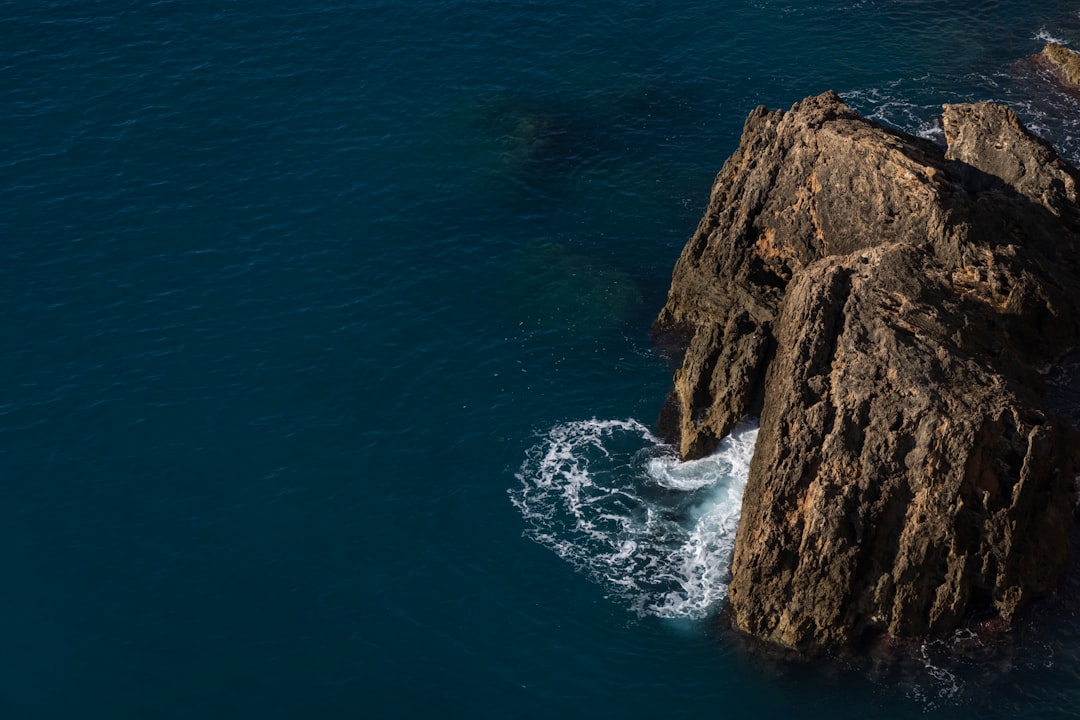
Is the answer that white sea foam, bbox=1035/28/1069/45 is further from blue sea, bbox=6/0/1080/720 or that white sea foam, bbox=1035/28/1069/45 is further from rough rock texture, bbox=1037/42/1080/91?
rough rock texture, bbox=1037/42/1080/91

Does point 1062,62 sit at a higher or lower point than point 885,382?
higher

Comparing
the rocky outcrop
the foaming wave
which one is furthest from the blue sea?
the rocky outcrop

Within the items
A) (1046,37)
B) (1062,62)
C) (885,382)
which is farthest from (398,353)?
(1046,37)

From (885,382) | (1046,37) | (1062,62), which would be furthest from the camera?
(1046,37)

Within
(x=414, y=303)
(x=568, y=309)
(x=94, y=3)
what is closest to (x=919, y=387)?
(x=568, y=309)

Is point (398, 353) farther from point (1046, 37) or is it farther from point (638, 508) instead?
point (1046, 37)
